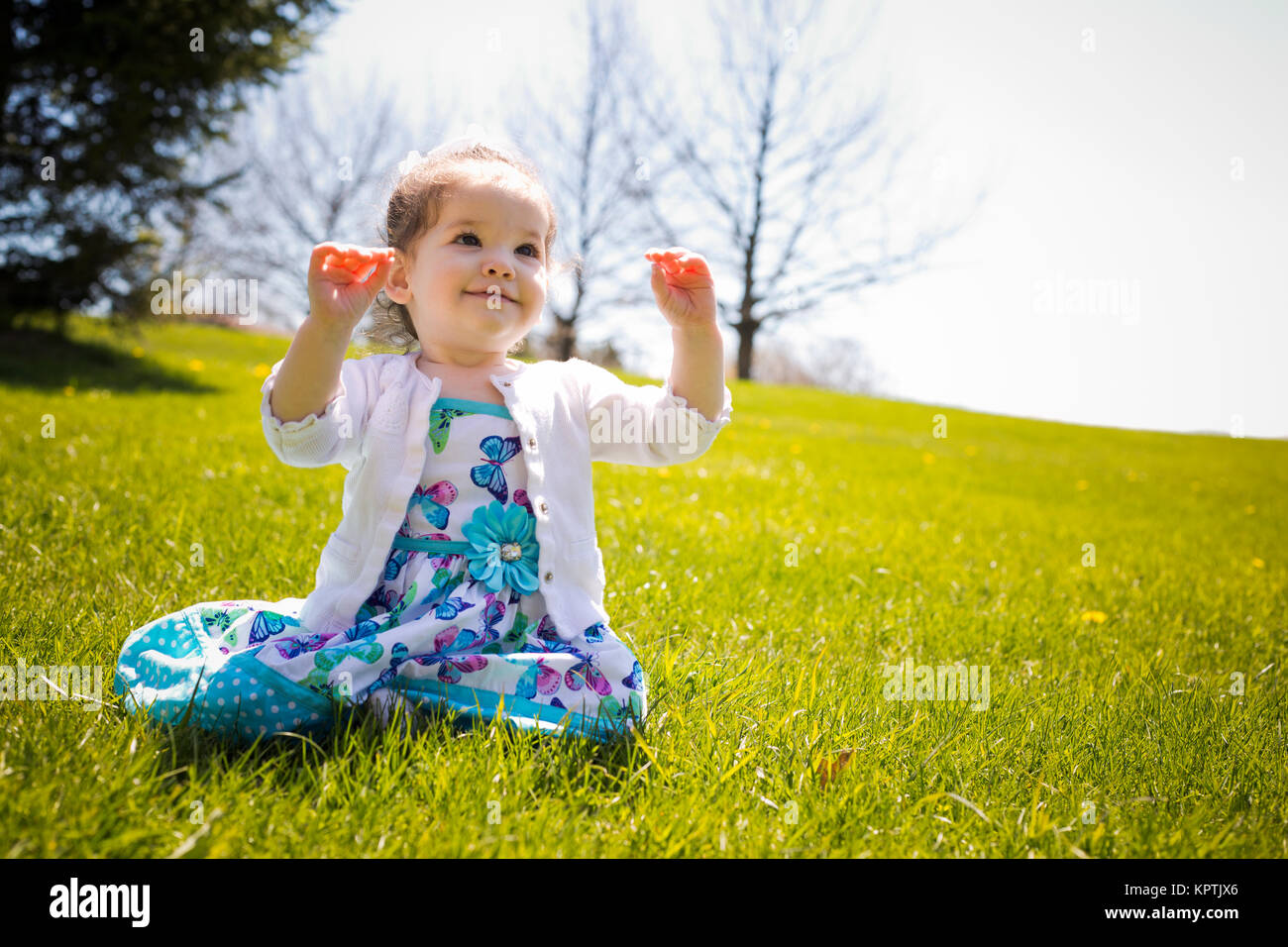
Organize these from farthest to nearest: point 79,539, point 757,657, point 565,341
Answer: point 565,341 → point 79,539 → point 757,657

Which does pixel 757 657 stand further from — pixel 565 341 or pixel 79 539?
pixel 565 341

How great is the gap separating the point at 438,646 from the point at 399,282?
0.99 metres

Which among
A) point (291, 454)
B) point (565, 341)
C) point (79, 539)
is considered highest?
point (565, 341)

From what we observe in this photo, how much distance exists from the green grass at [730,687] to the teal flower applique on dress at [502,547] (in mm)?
400

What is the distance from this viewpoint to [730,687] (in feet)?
7.61

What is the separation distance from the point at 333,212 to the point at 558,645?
27.5 m

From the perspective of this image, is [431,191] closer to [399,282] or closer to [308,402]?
[399,282]

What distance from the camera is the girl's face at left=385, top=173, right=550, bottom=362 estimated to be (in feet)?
6.96

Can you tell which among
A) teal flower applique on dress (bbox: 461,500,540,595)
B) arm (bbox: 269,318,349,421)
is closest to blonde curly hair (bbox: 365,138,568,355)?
arm (bbox: 269,318,349,421)

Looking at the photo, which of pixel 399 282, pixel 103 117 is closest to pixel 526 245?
pixel 399 282

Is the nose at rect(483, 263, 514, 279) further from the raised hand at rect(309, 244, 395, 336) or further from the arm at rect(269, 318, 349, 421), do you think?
the arm at rect(269, 318, 349, 421)

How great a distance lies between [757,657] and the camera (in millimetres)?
2674

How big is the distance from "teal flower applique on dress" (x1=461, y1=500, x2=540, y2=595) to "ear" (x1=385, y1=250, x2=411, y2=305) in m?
0.62
